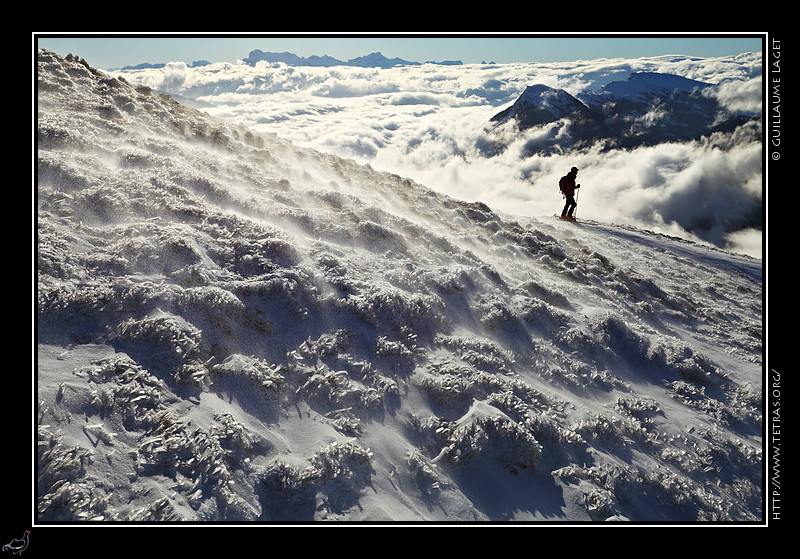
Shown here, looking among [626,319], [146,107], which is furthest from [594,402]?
[146,107]

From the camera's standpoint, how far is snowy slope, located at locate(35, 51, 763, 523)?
5520 millimetres

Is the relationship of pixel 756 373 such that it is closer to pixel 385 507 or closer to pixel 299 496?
pixel 385 507

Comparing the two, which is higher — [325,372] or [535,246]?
[535,246]

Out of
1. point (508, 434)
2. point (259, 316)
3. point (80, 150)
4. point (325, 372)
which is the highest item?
point (80, 150)

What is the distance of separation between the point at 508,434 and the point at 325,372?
3034 mm

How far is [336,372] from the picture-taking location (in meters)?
7.29

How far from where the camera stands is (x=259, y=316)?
311 inches

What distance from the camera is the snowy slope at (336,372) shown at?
552 centimetres
